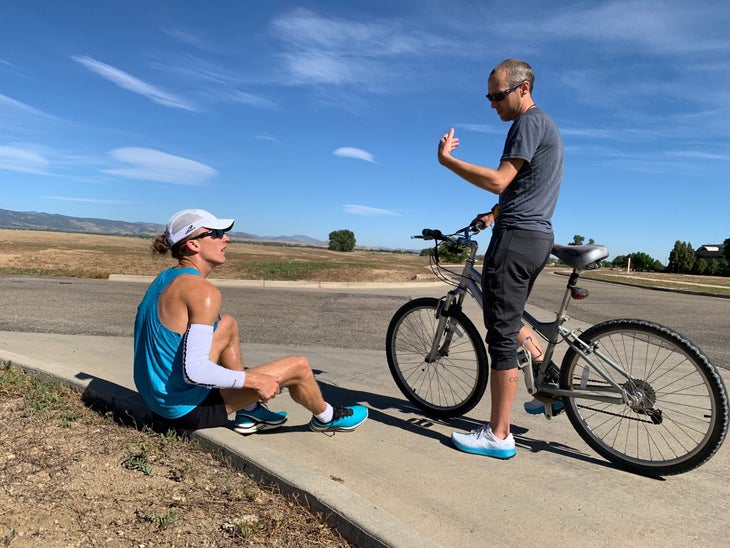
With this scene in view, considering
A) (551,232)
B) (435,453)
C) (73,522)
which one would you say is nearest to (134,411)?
(73,522)

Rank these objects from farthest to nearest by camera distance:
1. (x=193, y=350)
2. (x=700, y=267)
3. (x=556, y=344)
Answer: (x=700, y=267), (x=556, y=344), (x=193, y=350)

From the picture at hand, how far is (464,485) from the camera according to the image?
268 cm

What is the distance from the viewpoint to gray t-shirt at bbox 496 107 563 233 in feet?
9.36

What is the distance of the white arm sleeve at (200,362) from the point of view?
8.29 ft

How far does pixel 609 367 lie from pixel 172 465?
2509 millimetres

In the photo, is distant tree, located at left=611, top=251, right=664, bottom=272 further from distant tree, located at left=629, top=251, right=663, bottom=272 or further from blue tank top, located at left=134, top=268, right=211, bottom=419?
blue tank top, located at left=134, top=268, right=211, bottom=419

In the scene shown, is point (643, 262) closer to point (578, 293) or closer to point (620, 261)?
point (620, 261)

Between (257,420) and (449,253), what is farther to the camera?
Result: (449,253)

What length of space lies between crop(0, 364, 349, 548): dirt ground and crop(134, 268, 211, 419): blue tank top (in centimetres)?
23

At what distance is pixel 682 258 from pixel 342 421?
7211 cm

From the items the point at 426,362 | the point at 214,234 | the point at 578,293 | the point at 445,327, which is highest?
the point at 214,234

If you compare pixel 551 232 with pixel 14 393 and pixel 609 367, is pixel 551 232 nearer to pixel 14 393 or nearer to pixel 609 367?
pixel 609 367

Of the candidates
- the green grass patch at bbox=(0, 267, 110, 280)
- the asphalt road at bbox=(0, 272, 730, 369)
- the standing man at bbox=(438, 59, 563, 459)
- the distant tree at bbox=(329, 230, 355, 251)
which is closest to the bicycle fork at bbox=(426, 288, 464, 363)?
the standing man at bbox=(438, 59, 563, 459)

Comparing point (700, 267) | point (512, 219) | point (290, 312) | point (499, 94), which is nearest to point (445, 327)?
point (512, 219)
